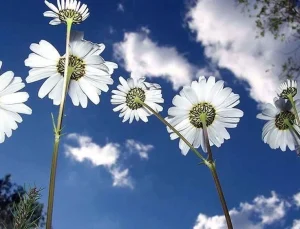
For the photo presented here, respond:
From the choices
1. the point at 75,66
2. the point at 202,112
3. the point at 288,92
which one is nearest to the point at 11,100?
the point at 75,66

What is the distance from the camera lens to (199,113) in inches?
69.9

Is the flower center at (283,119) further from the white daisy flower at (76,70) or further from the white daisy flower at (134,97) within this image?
the white daisy flower at (76,70)

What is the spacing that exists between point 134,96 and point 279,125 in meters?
0.69

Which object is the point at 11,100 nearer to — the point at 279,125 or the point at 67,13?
the point at 67,13

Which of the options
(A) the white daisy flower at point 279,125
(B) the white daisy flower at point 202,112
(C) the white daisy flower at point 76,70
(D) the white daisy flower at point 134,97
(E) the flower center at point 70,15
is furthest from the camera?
(D) the white daisy flower at point 134,97

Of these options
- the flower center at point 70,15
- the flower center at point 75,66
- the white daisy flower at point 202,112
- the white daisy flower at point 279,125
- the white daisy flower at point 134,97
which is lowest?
the flower center at point 70,15

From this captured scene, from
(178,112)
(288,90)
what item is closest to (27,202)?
(178,112)

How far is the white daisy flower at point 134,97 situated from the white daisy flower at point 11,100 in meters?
0.83

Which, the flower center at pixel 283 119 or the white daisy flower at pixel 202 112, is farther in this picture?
the flower center at pixel 283 119

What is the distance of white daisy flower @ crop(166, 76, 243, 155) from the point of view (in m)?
1.73

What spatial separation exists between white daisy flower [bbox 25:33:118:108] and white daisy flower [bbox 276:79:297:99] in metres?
0.68

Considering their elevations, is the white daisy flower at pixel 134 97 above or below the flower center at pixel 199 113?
above

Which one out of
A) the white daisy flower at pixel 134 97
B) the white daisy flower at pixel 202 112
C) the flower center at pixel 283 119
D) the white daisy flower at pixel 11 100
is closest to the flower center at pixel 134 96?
the white daisy flower at pixel 134 97

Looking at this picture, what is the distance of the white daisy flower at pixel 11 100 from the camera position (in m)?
1.34
